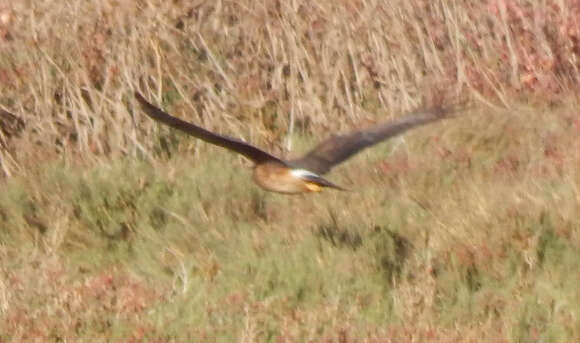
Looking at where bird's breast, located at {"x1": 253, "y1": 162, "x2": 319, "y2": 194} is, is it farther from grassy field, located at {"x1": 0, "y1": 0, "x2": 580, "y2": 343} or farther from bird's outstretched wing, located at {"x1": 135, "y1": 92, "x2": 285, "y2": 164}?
bird's outstretched wing, located at {"x1": 135, "y1": 92, "x2": 285, "y2": 164}

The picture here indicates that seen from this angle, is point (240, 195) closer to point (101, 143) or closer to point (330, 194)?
point (330, 194)

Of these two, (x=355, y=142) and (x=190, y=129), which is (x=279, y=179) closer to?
(x=355, y=142)

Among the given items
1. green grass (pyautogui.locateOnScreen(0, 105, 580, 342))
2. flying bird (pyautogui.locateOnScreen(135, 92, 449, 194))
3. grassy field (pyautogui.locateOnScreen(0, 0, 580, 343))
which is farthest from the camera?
flying bird (pyautogui.locateOnScreen(135, 92, 449, 194))

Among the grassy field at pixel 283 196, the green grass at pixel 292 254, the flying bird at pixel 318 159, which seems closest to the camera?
the green grass at pixel 292 254

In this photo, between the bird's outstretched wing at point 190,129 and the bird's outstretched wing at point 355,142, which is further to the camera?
the bird's outstretched wing at point 355,142

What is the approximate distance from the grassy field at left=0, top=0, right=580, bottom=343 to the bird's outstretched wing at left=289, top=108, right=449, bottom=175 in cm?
33

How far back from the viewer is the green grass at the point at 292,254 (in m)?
7.53

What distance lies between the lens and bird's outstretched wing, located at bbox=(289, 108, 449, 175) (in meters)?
8.91

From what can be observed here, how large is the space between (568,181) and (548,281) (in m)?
1.62

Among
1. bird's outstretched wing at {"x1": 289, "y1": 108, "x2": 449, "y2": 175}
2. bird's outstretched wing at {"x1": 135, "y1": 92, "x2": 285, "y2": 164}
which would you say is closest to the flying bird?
bird's outstretched wing at {"x1": 289, "y1": 108, "x2": 449, "y2": 175}

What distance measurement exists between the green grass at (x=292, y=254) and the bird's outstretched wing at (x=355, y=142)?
33cm

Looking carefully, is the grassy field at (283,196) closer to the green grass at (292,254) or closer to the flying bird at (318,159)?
the green grass at (292,254)

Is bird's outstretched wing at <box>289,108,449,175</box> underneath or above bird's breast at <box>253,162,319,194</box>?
above

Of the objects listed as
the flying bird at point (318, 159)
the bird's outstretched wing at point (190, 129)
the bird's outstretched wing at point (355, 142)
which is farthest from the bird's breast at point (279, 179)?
the bird's outstretched wing at point (190, 129)
